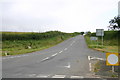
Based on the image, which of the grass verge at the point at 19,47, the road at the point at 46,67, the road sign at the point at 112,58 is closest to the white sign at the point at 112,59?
the road sign at the point at 112,58

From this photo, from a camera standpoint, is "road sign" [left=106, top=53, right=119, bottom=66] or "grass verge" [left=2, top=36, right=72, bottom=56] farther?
"grass verge" [left=2, top=36, right=72, bottom=56]

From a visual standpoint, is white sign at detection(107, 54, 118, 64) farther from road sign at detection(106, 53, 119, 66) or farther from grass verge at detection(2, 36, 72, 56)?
grass verge at detection(2, 36, 72, 56)

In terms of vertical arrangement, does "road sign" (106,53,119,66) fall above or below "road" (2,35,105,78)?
above

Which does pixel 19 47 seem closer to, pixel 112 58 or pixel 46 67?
pixel 46 67

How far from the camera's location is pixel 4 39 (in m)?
43.2

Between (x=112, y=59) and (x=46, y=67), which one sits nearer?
(x=112, y=59)

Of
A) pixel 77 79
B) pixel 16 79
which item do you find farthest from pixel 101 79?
pixel 16 79

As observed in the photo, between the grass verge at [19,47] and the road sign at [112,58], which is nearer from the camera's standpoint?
the road sign at [112,58]

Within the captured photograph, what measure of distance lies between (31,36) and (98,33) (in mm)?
22408

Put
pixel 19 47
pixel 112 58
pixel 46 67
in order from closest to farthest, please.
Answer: pixel 112 58, pixel 46 67, pixel 19 47

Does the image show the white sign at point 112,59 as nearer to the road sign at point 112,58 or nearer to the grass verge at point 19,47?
the road sign at point 112,58

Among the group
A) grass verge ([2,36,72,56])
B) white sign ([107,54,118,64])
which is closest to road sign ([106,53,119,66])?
white sign ([107,54,118,64])

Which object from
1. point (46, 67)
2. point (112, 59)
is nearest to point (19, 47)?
point (46, 67)

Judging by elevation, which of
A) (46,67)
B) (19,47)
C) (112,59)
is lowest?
(46,67)
